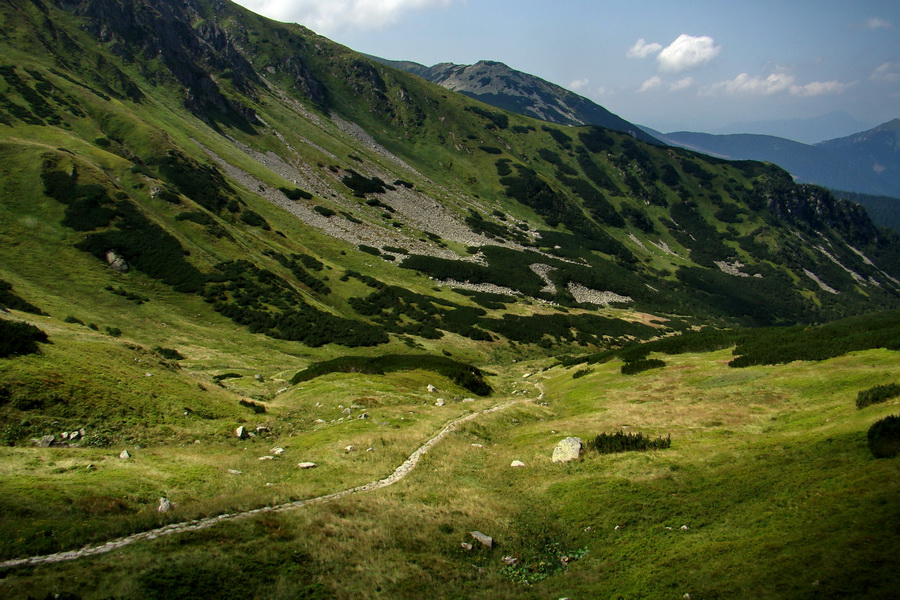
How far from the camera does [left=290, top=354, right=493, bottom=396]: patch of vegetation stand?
139 feet

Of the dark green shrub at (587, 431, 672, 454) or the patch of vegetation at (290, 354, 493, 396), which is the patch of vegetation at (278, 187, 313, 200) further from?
the dark green shrub at (587, 431, 672, 454)

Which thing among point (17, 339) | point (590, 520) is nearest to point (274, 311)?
point (17, 339)

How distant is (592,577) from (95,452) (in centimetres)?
1820

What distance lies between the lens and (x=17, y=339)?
21.5 metres

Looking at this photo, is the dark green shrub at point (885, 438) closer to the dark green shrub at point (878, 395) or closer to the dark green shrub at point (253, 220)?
the dark green shrub at point (878, 395)

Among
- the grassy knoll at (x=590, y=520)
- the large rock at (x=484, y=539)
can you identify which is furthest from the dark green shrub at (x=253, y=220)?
the large rock at (x=484, y=539)

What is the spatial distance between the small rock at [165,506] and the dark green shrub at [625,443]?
1688 cm

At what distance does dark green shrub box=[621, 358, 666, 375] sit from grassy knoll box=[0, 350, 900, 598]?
13.2 m

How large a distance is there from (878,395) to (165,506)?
2599 cm

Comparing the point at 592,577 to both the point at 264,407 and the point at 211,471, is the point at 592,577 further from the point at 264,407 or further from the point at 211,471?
the point at 264,407

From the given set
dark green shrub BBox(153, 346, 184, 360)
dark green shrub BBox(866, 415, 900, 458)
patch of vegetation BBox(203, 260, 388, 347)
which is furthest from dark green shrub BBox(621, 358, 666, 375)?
dark green shrub BBox(153, 346, 184, 360)

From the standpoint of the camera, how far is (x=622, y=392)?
34.2m

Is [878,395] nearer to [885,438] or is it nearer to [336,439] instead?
[885,438]

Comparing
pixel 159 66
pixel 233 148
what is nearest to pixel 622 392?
pixel 233 148
